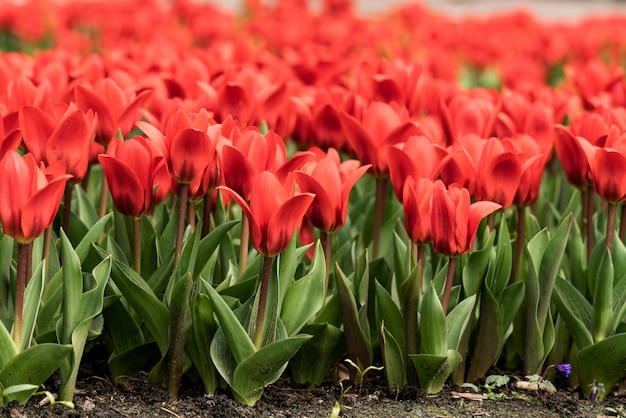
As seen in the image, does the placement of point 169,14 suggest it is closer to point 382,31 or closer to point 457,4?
point 382,31

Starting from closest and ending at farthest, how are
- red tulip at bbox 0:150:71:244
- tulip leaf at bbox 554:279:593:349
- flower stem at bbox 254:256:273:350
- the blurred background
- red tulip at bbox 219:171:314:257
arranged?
red tulip at bbox 0:150:71:244 < red tulip at bbox 219:171:314:257 < flower stem at bbox 254:256:273:350 < tulip leaf at bbox 554:279:593:349 < the blurred background

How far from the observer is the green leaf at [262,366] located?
2.34m

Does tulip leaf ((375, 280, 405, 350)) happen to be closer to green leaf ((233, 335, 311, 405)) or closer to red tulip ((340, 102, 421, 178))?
green leaf ((233, 335, 311, 405))

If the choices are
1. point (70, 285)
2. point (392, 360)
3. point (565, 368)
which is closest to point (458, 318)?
point (392, 360)

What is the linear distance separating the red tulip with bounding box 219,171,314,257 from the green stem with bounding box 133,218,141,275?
18.0 inches

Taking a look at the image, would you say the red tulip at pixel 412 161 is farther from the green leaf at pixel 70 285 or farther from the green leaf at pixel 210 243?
the green leaf at pixel 70 285

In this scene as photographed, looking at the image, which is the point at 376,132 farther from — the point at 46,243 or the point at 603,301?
the point at 46,243

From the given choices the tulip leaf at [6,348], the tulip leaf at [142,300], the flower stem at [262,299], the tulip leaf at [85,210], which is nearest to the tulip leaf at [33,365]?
the tulip leaf at [6,348]

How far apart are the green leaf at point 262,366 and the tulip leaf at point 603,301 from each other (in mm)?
928

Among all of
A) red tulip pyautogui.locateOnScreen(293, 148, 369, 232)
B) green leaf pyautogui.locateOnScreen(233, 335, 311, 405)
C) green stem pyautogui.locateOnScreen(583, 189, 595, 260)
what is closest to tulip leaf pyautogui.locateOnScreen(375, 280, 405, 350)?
red tulip pyautogui.locateOnScreen(293, 148, 369, 232)

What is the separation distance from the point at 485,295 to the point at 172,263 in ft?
3.00

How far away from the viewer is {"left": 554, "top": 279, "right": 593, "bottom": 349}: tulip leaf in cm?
277

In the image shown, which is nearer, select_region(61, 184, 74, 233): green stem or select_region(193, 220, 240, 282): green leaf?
select_region(193, 220, 240, 282): green leaf

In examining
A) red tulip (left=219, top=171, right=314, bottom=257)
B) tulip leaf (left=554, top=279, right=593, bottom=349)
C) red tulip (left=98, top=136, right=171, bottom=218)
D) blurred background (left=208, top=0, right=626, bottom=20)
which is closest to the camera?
red tulip (left=219, top=171, right=314, bottom=257)
